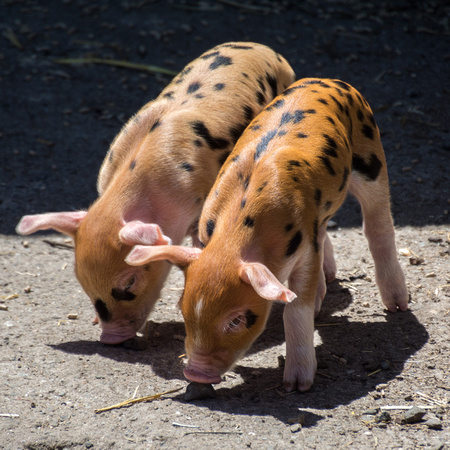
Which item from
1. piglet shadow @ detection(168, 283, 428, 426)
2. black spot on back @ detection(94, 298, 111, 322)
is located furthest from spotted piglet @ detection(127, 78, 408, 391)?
black spot on back @ detection(94, 298, 111, 322)

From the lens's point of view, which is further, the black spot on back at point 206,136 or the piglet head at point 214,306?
the black spot on back at point 206,136

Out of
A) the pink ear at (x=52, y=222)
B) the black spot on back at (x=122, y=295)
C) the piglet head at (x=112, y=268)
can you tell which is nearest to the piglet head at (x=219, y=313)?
the piglet head at (x=112, y=268)

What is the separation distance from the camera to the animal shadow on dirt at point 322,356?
4602 millimetres

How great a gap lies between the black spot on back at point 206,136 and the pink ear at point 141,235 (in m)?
0.99

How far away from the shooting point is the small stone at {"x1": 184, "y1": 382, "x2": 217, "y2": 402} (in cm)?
456

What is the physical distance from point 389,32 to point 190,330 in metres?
7.70

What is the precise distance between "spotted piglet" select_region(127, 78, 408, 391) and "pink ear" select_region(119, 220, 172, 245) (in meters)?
0.31

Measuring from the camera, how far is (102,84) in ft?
33.5

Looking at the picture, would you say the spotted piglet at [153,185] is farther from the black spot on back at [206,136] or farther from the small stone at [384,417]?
the small stone at [384,417]

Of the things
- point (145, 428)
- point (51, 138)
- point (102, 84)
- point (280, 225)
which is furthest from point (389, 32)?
point (145, 428)

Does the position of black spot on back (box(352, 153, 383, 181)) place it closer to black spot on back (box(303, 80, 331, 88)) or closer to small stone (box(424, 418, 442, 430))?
black spot on back (box(303, 80, 331, 88))

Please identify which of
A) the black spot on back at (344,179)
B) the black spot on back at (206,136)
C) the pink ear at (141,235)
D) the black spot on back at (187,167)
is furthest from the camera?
the black spot on back at (206,136)

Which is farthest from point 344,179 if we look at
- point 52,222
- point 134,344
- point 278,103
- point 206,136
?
point 52,222

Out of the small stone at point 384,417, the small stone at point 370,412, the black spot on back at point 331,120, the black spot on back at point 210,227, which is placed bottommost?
the small stone at point 370,412
